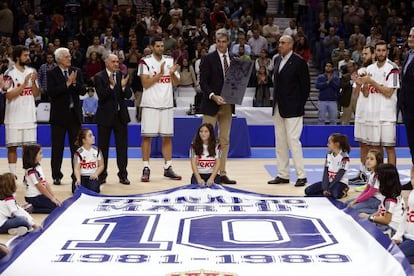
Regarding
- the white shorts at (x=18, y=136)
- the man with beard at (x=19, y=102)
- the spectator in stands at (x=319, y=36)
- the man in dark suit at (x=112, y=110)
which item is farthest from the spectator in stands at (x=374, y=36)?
the white shorts at (x=18, y=136)

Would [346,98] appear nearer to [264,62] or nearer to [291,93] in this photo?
[264,62]

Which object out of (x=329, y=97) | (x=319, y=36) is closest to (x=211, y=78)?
(x=329, y=97)

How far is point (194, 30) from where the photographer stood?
58.0ft

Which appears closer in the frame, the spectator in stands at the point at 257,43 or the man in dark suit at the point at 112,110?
the man in dark suit at the point at 112,110

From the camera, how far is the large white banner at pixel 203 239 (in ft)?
16.8

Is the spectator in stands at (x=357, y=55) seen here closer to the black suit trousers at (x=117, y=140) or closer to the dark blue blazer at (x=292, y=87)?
the dark blue blazer at (x=292, y=87)

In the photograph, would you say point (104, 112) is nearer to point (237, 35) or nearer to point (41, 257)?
point (41, 257)

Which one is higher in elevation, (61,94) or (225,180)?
(61,94)

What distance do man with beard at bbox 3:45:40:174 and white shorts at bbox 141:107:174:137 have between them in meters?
1.44

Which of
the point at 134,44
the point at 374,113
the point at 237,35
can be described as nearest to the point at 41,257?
the point at 374,113

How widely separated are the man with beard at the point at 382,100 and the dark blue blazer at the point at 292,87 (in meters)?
0.67

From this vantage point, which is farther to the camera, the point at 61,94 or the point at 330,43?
the point at 330,43

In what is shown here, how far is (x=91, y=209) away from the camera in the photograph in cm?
728

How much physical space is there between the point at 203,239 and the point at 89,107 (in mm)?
8801
